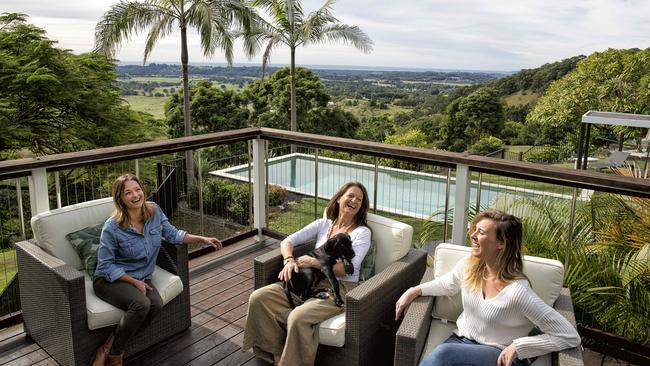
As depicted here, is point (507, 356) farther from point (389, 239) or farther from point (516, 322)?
point (389, 239)

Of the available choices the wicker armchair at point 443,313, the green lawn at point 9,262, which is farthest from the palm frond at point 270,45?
the wicker armchair at point 443,313

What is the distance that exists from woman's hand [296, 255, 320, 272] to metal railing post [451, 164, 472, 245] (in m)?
1.08

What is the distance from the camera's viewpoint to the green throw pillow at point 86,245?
2.68 m

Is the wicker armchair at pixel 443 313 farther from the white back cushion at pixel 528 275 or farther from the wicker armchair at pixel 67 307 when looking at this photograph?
the wicker armchair at pixel 67 307

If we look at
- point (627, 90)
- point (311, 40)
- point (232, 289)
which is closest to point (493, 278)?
point (232, 289)

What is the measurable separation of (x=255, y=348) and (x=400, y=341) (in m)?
1.00

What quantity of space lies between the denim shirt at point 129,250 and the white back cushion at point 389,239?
1.25 meters

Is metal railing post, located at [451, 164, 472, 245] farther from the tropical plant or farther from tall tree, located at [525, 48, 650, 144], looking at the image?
tall tree, located at [525, 48, 650, 144]

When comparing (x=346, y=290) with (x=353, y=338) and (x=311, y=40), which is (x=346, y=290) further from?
(x=311, y=40)

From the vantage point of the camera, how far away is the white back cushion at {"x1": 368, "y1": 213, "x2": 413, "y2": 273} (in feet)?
9.17

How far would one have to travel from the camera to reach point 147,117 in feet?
58.2

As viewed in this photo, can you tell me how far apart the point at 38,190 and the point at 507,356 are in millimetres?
2767

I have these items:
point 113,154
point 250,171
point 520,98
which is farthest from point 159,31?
point 520,98

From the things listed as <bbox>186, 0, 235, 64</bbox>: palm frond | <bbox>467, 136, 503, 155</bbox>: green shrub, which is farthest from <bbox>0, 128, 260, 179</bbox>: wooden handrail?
<bbox>467, 136, 503, 155</bbox>: green shrub
